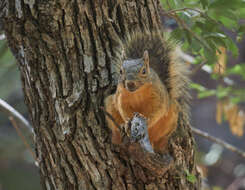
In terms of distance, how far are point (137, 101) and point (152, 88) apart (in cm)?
10

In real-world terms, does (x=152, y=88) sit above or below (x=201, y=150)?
above

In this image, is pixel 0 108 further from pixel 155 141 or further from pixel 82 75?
pixel 155 141

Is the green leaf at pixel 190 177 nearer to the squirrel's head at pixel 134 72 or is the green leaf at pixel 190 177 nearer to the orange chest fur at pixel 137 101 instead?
the orange chest fur at pixel 137 101

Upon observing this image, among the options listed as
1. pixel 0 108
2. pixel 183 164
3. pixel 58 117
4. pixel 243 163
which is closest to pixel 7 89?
pixel 0 108

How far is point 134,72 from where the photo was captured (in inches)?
57.0

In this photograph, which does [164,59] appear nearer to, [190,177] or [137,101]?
[137,101]

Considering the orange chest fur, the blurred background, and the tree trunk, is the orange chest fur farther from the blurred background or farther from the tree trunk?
the blurred background

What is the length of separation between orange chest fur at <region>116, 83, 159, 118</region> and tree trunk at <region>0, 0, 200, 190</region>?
0.11 m

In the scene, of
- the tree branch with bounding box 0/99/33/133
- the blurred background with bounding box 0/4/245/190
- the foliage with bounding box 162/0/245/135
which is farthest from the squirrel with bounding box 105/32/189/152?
the blurred background with bounding box 0/4/245/190

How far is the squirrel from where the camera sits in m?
1.47

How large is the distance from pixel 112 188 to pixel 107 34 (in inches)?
28.5

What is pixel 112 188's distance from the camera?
150 centimetres

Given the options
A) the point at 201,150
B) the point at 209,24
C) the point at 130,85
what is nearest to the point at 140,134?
the point at 130,85

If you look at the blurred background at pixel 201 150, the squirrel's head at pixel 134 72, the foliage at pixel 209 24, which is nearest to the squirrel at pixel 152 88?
the squirrel's head at pixel 134 72
